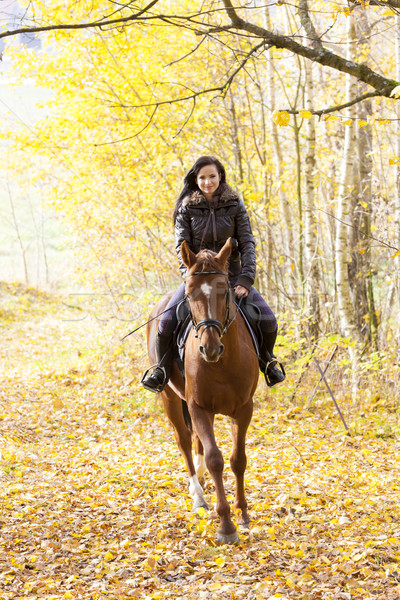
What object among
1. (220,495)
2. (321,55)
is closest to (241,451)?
(220,495)

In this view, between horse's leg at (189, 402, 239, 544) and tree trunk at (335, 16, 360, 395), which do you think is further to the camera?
tree trunk at (335, 16, 360, 395)

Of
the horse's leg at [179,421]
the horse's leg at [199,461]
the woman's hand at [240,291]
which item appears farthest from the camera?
the horse's leg at [179,421]

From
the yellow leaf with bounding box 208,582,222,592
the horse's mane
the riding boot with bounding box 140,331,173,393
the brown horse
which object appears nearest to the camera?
the yellow leaf with bounding box 208,582,222,592

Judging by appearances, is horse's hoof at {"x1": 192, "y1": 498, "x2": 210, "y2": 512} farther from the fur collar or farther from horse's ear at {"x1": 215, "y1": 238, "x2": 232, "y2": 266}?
the fur collar

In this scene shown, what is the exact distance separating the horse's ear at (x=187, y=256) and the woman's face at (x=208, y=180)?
94cm

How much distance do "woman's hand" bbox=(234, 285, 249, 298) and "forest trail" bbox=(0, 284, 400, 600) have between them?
2.03m

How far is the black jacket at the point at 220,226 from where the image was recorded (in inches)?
211

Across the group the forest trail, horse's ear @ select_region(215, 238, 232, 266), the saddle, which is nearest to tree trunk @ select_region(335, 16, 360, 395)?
the forest trail

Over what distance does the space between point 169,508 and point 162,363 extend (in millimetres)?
1453

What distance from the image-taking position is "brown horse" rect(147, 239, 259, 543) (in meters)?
4.45

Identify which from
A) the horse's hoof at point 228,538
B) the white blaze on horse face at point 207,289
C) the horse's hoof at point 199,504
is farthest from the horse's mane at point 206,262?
the horse's hoof at point 199,504

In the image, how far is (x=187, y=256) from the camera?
4625 mm

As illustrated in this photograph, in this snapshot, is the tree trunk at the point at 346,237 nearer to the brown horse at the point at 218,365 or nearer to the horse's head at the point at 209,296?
the brown horse at the point at 218,365

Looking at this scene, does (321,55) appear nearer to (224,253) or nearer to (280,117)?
(280,117)
